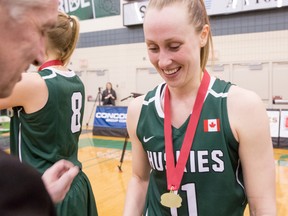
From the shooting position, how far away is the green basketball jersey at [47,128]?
1613 millimetres

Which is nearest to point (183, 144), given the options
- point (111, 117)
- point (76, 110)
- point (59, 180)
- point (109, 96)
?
point (59, 180)

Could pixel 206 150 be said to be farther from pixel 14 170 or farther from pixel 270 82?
pixel 270 82

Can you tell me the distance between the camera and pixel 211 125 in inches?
47.8

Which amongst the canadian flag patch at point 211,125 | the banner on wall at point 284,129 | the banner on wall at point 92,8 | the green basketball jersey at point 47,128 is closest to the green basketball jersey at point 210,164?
the canadian flag patch at point 211,125

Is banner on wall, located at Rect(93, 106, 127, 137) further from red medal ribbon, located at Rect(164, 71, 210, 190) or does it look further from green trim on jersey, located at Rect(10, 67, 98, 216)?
red medal ribbon, located at Rect(164, 71, 210, 190)

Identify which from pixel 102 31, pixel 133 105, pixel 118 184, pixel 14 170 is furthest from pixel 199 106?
pixel 102 31

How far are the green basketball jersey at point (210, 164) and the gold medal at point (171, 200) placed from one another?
3cm

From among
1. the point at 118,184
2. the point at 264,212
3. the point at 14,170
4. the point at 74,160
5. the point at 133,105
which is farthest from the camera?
the point at 118,184

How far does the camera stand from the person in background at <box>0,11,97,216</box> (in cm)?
157

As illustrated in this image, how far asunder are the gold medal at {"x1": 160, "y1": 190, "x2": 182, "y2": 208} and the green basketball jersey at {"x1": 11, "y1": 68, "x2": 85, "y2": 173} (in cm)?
68

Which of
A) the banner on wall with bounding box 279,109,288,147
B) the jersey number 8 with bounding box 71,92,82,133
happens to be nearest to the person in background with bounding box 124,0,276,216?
the jersey number 8 with bounding box 71,92,82,133

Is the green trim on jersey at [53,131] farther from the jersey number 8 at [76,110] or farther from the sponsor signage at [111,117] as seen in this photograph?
the sponsor signage at [111,117]

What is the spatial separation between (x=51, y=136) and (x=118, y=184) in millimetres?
2880

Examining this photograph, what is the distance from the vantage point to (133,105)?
1.38m
